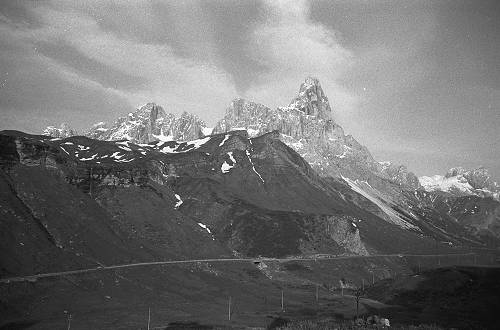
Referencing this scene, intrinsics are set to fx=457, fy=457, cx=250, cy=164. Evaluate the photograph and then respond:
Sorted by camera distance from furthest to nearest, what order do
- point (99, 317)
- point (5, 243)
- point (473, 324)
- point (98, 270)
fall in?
point (98, 270), point (5, 243), point (473, 324), point (99, 317)

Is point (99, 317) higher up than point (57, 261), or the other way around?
point (57, 261)

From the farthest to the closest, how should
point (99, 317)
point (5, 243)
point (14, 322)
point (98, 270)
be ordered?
point (98, 270), point (5, 243), point (99, 317), point (14, 322)

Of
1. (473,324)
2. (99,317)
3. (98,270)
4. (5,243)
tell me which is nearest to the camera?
(99,317)

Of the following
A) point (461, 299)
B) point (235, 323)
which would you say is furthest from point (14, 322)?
point (461, 299)

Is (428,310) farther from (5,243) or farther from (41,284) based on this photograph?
(5,243)

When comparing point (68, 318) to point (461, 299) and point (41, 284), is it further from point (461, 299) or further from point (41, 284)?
point (461, 299)

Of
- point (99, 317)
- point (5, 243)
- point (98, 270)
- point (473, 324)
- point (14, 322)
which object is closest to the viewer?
point (14, 322)

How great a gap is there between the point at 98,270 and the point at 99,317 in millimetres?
44317

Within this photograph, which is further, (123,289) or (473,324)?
(123,289)

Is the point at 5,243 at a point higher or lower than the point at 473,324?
higher

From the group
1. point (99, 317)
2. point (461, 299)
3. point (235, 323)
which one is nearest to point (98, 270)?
point (99, 317)

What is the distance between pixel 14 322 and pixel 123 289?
5132cm

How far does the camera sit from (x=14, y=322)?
445ft

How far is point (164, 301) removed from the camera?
18125 centimetres
